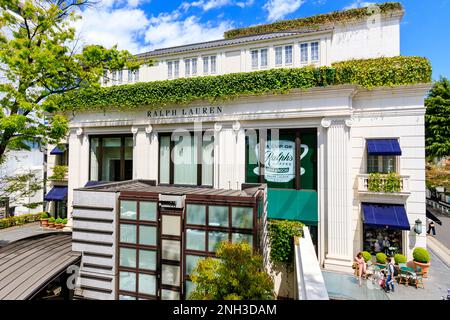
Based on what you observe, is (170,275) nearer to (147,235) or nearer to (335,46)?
(147,235)

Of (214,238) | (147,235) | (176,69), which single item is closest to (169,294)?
(147,235)

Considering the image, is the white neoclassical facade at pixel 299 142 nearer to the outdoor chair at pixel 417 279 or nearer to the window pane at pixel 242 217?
the outdoor chair at pixel 417 279

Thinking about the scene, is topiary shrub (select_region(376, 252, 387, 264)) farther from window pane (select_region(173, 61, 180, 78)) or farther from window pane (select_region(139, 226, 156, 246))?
window pane (select_region(173, 61, 180, 78))

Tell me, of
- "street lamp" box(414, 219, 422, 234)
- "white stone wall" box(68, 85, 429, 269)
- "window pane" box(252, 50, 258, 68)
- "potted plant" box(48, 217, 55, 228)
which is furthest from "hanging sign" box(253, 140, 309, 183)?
"potted plant" box(48, 217, 55, 228)

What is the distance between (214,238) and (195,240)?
778 mm

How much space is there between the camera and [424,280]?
40.7 ft

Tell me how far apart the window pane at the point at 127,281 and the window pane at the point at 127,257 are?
0.33 m

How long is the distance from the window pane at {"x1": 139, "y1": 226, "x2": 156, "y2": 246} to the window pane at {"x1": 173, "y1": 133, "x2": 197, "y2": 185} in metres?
7.60

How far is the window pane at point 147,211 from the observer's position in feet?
32.9

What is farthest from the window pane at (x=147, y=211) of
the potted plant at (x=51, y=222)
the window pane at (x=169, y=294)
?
the potted plant at (x=51, y=222)

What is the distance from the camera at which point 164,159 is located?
18297 millimetres

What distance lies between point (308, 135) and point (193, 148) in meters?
7.85

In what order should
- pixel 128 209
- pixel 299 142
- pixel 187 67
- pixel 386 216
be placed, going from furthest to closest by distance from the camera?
pixel 187 67 < pixel 299 142 < pixel 386 216 < pixel 128 209
